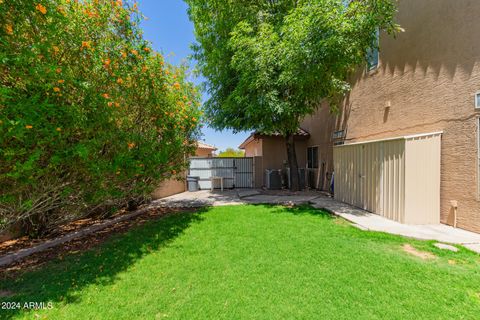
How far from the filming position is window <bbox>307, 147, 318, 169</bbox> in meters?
12.5

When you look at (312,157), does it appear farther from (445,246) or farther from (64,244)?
(64,244)

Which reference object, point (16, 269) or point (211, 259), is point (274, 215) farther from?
point (16, 269)

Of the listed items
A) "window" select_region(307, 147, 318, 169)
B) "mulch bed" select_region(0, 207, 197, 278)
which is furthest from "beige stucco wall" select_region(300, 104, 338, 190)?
"mulch bed" select_region(0, 207, 197, 278)

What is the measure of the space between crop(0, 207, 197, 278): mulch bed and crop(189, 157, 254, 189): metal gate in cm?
612

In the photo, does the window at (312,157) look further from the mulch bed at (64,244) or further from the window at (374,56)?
the mulch bed at (64,244)

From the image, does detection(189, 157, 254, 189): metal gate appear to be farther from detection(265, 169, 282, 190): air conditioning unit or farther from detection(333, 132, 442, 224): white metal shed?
detection(333, 132, 442, 224): white metal shed

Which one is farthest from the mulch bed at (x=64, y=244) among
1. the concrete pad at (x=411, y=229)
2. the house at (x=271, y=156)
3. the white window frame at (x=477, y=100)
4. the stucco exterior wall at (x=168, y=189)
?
the white window frame at (x=477, y=100)

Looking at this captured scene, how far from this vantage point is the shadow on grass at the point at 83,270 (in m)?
2.88

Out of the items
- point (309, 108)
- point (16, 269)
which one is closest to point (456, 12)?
point (309, 108)

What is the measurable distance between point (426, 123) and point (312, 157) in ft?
23.3

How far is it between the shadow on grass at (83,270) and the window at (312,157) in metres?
9.46

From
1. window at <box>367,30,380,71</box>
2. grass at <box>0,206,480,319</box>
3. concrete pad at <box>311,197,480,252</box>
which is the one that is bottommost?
grass at <box>0,206,480,319</box>

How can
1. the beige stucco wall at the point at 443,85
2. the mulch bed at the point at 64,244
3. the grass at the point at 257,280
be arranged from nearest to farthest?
the grass at the point at 257,280
the mulch bed at the point at 64,244
the beige stucco wall at the point at 443,85

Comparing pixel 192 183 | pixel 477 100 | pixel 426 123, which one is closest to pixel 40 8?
pixel 477 100
